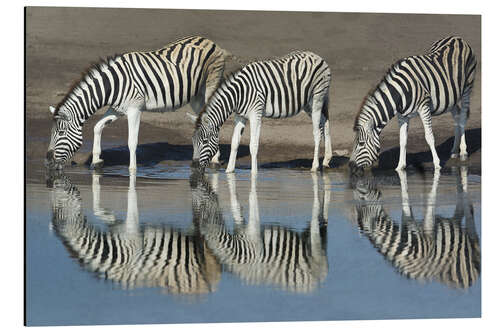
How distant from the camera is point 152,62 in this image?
10523 mm

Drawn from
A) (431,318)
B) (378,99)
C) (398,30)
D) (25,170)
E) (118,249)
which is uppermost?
(398,30)

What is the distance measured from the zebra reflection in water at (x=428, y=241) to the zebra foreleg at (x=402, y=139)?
65 centimetres

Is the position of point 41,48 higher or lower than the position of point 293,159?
higher

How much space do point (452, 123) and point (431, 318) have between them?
2939mm

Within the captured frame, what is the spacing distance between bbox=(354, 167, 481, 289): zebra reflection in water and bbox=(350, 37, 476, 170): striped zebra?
2.81ft

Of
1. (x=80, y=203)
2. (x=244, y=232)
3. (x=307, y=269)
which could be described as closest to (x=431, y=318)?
(x=307, y=269)

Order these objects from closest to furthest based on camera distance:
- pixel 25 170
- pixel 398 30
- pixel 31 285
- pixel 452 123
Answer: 1. pixel 31 285
2. pixel 25 170
3. pixel 398 30
4. pixel 452 123

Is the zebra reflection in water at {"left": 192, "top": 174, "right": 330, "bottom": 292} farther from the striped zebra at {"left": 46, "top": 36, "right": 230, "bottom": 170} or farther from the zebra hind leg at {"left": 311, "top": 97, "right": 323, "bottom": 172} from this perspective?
the striped zebra at {"left": 46, "top": 36, "right": 230, "bottom": 170}

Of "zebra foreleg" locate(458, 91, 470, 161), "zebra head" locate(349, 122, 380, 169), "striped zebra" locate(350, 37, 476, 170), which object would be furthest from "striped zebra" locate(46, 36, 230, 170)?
"zebra foreleg" locate(458, 91, 470, 161)

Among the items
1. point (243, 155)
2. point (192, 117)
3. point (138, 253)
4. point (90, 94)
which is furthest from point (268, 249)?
point (90, 94)

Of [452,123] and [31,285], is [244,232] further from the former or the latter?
[452,123]

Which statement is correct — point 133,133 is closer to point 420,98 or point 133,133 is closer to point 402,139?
point 402,139

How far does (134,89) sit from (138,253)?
2.65m

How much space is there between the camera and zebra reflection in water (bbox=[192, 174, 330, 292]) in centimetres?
836
